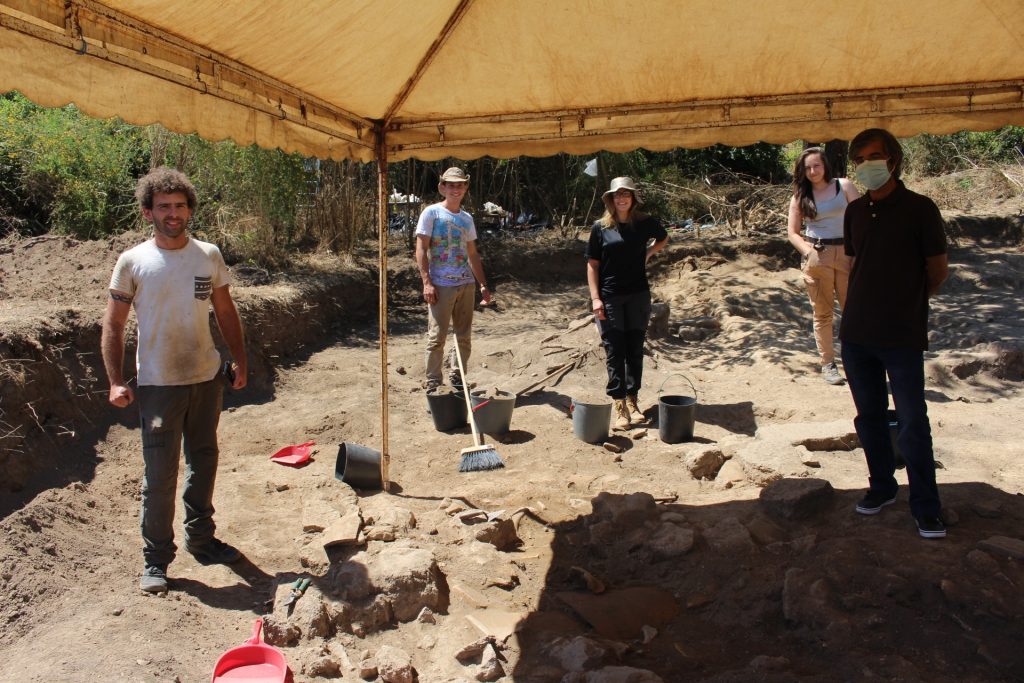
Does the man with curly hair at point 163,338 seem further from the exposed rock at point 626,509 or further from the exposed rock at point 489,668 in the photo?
the exposed rock at point 626,509

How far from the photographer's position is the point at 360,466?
469cm

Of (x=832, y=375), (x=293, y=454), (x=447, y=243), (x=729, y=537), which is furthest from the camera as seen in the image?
(x=832, y=375)

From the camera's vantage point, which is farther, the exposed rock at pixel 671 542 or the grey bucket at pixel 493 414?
the grey bucket at pixel 493 414

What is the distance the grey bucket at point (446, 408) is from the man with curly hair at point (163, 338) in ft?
8.24

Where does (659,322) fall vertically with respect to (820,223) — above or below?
below

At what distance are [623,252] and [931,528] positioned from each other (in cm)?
284

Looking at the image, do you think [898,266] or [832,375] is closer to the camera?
[898,266]

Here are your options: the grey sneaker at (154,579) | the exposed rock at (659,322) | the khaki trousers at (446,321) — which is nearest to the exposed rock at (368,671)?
the grey sneaker at (154,579)

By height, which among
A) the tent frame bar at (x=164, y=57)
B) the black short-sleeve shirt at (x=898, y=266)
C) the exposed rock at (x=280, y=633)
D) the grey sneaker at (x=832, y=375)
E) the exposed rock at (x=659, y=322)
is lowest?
the exposed rock at (x=280, y=633)

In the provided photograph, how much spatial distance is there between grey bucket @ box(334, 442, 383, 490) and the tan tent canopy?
5.84ft

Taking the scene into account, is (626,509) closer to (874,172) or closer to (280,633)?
(280,633)

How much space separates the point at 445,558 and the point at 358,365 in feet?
15.1

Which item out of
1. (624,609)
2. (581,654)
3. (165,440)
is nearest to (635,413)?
(624,609)

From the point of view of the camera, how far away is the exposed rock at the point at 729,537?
355 centimetres
